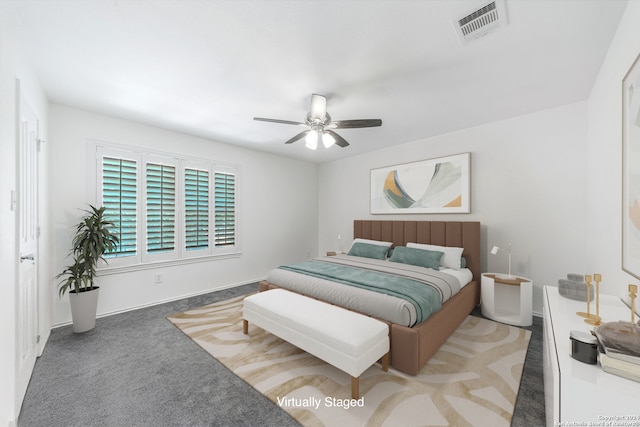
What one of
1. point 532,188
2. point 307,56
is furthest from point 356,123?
point 532,188

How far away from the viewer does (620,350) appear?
1002 millimetres

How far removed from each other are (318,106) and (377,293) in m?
1.95

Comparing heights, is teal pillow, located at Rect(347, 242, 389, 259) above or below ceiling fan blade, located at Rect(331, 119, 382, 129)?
below

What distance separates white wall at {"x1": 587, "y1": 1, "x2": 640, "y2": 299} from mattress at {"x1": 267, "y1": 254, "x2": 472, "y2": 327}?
1.20m

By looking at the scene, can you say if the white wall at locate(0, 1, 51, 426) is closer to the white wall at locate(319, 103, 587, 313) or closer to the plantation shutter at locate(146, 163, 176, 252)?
the plantation shutter at locate(146, 163, 176, 252)

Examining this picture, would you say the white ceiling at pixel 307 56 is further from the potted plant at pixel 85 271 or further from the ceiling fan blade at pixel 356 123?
the potted plant at pixel 85 271

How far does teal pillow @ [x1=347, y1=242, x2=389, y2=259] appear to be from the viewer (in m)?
4.07

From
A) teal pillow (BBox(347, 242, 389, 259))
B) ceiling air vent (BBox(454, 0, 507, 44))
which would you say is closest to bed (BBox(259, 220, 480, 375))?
teal pillow (BBox(347, 242, 389, 259))

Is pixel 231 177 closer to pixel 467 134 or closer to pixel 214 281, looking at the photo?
pixel 214 281

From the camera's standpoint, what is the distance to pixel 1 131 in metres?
1.39

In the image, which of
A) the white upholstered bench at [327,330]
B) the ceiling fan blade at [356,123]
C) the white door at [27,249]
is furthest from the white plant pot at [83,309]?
the ceiling fan blade at [356,123]

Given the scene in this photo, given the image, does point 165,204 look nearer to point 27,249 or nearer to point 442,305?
point 27,249

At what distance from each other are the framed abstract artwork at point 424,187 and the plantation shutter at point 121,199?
390 centimetres

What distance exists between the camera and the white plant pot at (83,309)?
270 centimetres
